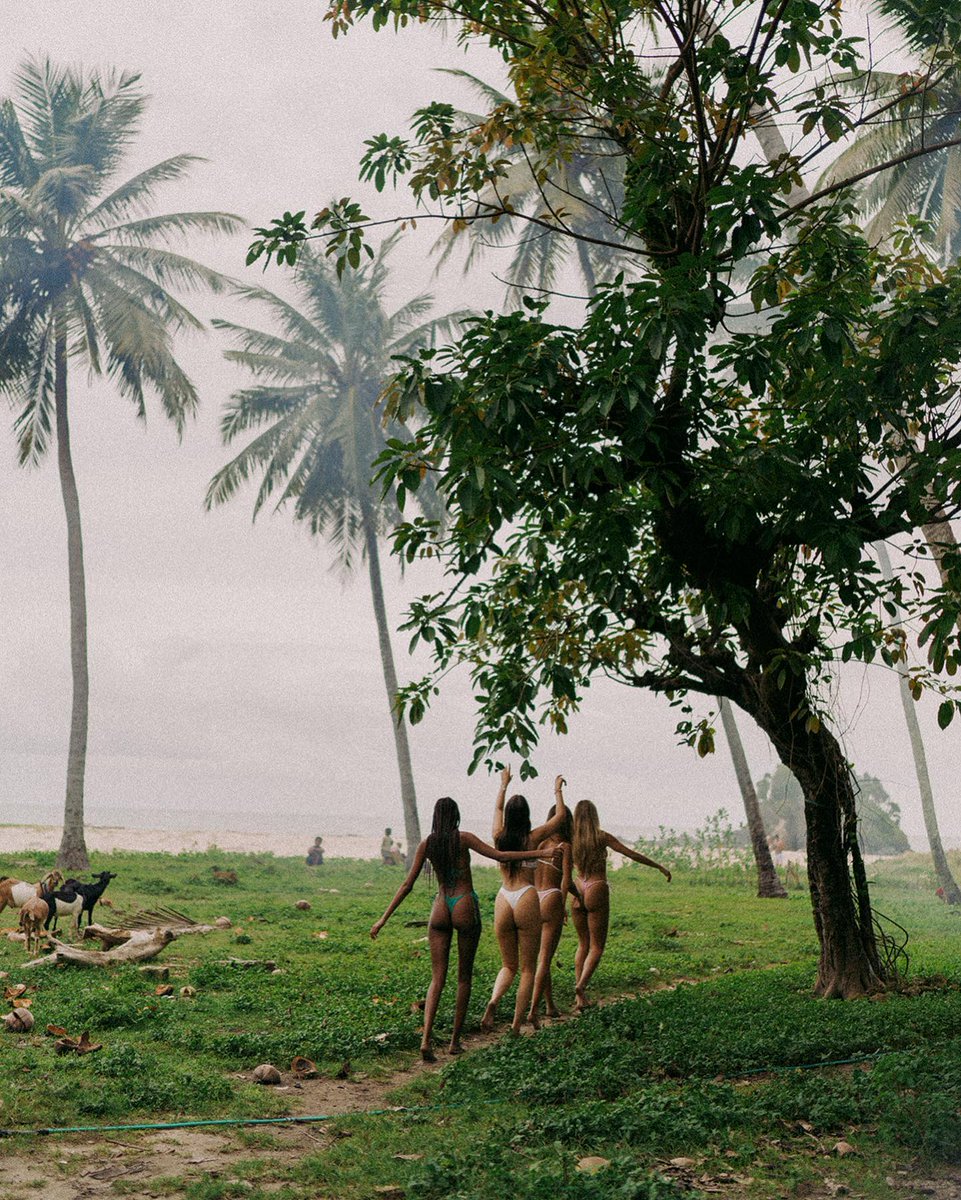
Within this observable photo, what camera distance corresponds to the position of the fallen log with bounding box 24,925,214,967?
10781mm

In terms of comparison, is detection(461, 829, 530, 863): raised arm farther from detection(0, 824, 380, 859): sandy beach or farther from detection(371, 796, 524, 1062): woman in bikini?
detection(0, 824, 380, 859): sandy beach

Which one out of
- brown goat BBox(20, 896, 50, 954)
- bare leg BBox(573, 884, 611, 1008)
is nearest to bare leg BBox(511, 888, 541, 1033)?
bare leg BBox(573, 884, 611, 1008)

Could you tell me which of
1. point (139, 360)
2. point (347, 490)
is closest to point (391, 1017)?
point (139, 360)

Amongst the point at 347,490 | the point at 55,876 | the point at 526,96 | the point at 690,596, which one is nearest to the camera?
the point at 526,96

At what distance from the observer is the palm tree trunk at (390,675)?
26797 mm

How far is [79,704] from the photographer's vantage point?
890 inches

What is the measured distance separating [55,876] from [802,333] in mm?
9675

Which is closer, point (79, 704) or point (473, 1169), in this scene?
point (473, 1169)

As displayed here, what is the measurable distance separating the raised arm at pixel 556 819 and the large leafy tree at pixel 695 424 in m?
0.61

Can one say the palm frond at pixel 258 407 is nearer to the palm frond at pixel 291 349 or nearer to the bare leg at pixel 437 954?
the palm frond at pixel 291 349

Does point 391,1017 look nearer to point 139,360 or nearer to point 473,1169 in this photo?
point 473,1169

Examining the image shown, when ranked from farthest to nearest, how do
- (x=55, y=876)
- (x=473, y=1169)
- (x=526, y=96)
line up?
(x=55, y=876)
(x=526, y=96)
(x=473, y=1169)

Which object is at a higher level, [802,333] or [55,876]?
[802,333]

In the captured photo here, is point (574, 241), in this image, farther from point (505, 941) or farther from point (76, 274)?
point (505, 941)
